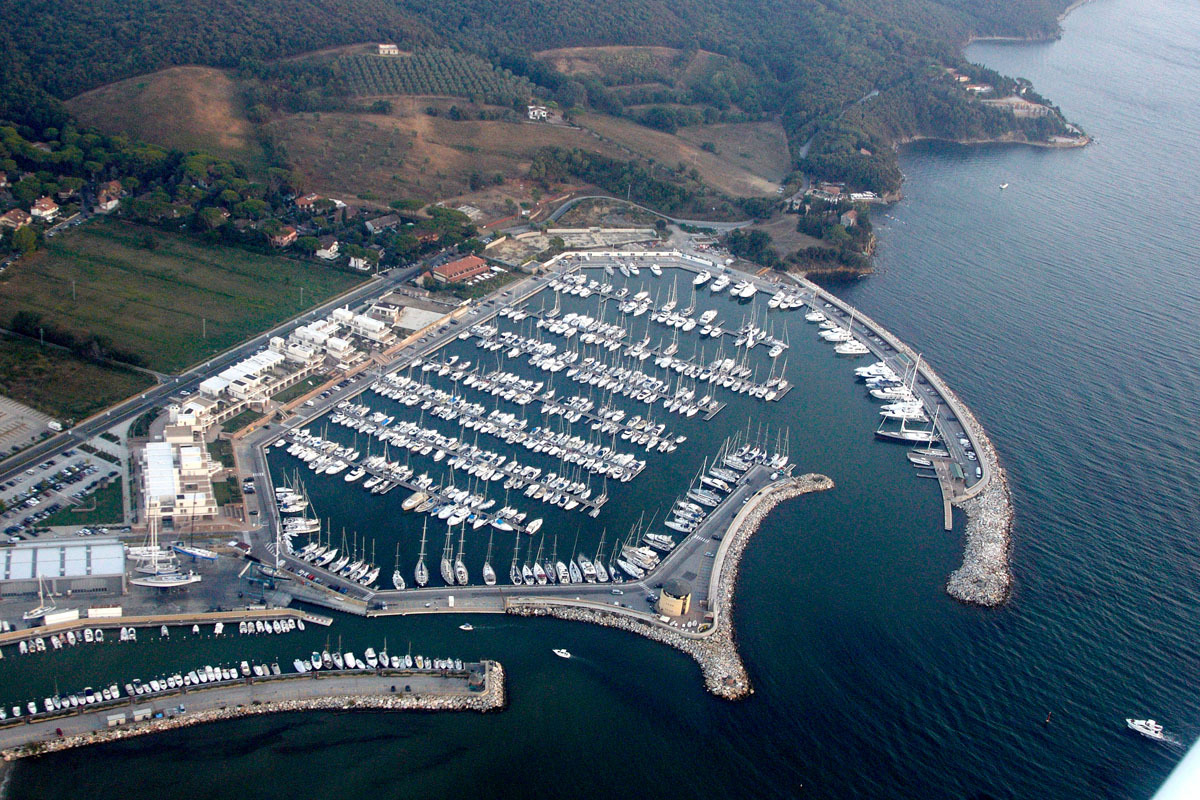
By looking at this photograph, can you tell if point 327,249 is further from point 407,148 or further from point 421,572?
point 421,572

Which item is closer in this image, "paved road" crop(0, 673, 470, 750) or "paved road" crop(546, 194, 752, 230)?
"paved road" crop(0, 673, 470, 750)

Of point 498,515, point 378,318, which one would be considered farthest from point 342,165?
point 498,515

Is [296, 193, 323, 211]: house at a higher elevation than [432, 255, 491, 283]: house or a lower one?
lower

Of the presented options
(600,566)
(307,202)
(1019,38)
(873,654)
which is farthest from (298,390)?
(1019,38)

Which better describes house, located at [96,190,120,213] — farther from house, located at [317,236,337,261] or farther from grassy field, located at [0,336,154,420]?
grassy field, located at [0,336,154,420]

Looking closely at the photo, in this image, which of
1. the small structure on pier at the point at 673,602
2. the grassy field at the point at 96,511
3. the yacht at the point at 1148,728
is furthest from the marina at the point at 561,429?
the yacht at the point at 1148,728

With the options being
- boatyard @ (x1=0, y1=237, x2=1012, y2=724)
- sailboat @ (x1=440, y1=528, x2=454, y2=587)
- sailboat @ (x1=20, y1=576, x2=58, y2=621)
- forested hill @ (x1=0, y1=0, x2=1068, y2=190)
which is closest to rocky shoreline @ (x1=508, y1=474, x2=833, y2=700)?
boatyard @ (x1=0, y1=237, x2=1012, y2=724)
